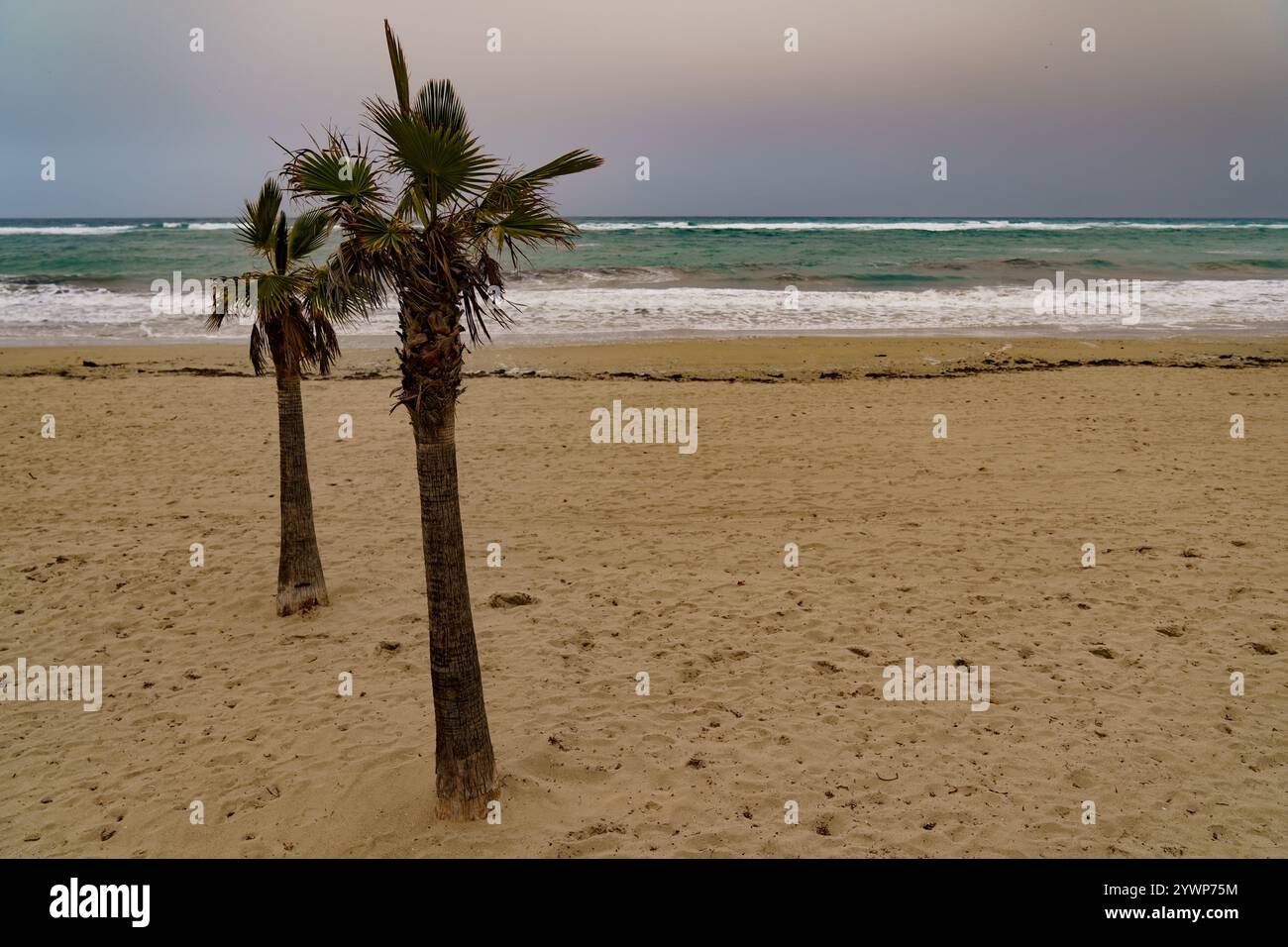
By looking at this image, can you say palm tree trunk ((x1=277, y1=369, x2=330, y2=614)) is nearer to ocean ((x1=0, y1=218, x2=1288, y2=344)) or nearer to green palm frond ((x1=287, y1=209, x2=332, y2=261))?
green palm frond ((x1=287, y1=209, x2=332, y2=261))

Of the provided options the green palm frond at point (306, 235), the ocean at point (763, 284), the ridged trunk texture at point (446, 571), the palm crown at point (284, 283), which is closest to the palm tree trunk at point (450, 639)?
the ridged trunk texture at point (446, 571)

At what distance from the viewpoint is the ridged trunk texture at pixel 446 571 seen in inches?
175

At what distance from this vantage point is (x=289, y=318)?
7.03 m

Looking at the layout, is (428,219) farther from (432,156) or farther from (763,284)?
(763,284)

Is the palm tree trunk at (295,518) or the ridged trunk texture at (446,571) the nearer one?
the ridged trunk texture at (446,571)

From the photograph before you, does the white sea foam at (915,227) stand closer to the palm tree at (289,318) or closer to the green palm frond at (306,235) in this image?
the palm tree at (289,318)

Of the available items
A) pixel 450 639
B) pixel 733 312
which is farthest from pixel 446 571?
pixel 733 312

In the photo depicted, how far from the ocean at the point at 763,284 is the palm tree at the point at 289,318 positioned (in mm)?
4099

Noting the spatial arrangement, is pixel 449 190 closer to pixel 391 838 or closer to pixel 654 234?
pixel 391 838

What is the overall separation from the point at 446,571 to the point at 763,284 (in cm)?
3483

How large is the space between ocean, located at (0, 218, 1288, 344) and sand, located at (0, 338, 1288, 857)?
421cm

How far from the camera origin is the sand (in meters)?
5.44

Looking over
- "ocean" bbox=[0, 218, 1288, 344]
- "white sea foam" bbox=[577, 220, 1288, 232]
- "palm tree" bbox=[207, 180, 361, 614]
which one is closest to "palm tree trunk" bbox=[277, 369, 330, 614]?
"palm tree" bbox=[207, 180, 361, 614]

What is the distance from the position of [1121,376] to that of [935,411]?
4.95 metres
